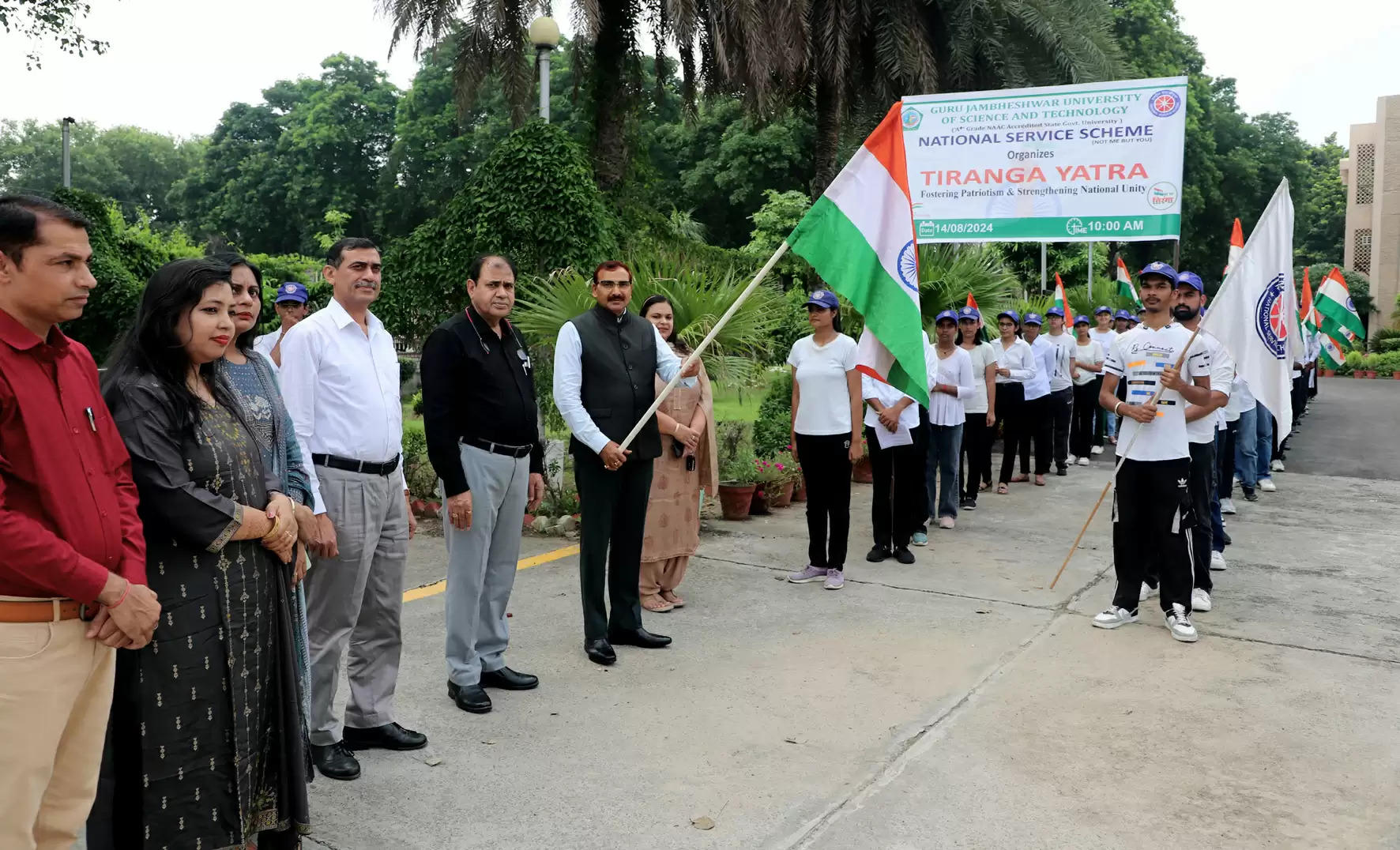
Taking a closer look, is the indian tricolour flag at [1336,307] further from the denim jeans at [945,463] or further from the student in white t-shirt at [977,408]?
the denim jeans at [945,463]

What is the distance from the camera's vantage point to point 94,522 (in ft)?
7.95

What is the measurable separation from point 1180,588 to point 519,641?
11.6ft

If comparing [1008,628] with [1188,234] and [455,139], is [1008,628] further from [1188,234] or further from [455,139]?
[455,139]

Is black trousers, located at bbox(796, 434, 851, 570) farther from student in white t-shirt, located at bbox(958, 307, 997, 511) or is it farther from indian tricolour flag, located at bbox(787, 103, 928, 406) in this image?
student in white t-shirt, located at bbox(958, 307, 997, 511)

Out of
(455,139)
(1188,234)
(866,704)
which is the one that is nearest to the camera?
(866,704)

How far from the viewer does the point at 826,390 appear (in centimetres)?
658

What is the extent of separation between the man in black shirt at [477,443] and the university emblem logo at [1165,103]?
9.10m

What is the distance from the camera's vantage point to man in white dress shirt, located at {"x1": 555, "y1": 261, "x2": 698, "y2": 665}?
504 centimetres

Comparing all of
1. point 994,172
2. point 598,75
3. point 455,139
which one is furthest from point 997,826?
point 455,139

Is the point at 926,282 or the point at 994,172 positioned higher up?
the point at 994,172

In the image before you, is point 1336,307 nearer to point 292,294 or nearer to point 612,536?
point 612,536

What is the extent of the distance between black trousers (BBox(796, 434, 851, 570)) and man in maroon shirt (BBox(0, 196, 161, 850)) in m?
4.59

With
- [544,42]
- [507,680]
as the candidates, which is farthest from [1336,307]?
[507,680]

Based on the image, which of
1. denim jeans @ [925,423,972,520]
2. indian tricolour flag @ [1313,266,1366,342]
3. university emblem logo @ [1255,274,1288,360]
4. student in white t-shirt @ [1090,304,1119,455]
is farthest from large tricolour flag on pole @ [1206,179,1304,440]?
indian tricolour flag @ [1313,266,1366,342]
